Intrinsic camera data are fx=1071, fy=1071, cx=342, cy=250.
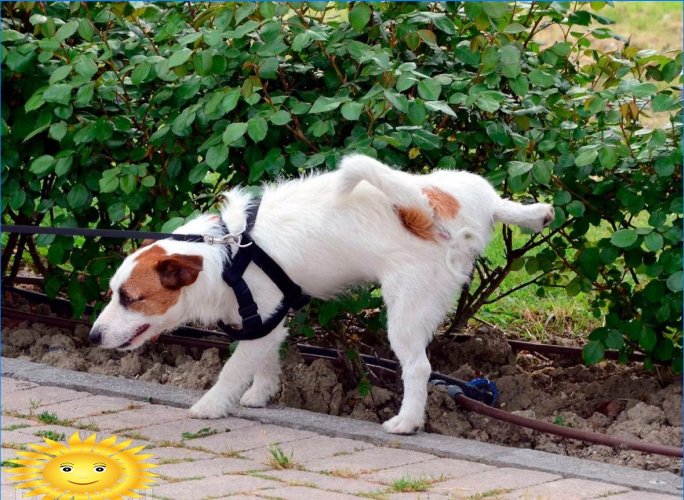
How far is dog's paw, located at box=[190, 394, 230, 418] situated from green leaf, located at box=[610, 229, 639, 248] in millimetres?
1939

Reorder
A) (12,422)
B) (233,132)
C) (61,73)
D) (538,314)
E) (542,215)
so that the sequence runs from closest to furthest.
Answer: (12,422) → (542,215) → (233,132) → (61,73) → (538,314)

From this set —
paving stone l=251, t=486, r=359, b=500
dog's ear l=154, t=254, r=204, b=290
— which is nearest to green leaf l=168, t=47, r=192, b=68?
dog's ear l=154, t=254, r=204, b=290

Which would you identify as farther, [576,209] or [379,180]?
[576,209]

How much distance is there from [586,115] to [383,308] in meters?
1.38

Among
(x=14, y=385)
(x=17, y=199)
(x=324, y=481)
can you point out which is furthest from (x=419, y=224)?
(x=17, y=199)

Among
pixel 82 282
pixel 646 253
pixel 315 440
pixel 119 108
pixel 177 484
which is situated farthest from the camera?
pixel 82 282

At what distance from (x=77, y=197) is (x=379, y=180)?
1.95 metres

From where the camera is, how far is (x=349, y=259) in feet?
15.8

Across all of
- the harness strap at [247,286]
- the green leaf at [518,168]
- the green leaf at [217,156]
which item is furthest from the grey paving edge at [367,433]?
the green leaf at [518,168]

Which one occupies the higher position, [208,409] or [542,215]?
[542,215]

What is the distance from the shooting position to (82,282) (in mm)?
6215

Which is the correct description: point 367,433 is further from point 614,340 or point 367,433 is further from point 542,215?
point 614,340

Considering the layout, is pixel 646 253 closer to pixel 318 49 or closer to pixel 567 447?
pixel 567 447

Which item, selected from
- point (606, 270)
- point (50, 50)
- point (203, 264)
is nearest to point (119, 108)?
point (50, 50)
